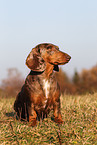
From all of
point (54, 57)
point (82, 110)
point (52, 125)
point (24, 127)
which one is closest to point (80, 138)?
point (52, 125)

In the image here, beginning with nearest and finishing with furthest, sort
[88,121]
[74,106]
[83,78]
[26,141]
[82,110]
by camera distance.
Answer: [26,141], [88,121], [82,110], [74,106], [83,78]

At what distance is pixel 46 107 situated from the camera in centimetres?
432

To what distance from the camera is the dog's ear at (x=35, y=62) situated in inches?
164

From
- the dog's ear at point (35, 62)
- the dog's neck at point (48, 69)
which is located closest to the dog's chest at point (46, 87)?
the dog's neck at point (48, 69)

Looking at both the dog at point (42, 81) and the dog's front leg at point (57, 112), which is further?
the dog's front leg at point (57, 112)

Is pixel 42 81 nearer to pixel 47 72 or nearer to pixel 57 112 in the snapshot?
pixel 47 72

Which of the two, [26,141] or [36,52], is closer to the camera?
[26,141]

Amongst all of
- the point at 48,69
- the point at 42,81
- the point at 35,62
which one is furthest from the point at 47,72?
Result: the point at 35,62

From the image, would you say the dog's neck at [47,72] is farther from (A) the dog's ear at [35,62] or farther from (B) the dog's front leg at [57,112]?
(B) the dog's front leg at [57,112]

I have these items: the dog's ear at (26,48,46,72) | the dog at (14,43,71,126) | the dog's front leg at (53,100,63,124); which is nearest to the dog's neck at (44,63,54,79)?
the dog at (14,43,71,126)

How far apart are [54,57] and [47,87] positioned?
561 mm

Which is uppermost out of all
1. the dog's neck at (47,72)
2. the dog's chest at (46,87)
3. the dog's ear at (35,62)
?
the dog's ear at (35,62)

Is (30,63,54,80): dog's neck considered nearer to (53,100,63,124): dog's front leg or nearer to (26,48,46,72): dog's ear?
(26,48,46,72): dog's ear

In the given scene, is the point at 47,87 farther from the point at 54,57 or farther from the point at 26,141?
the point at 26,141
